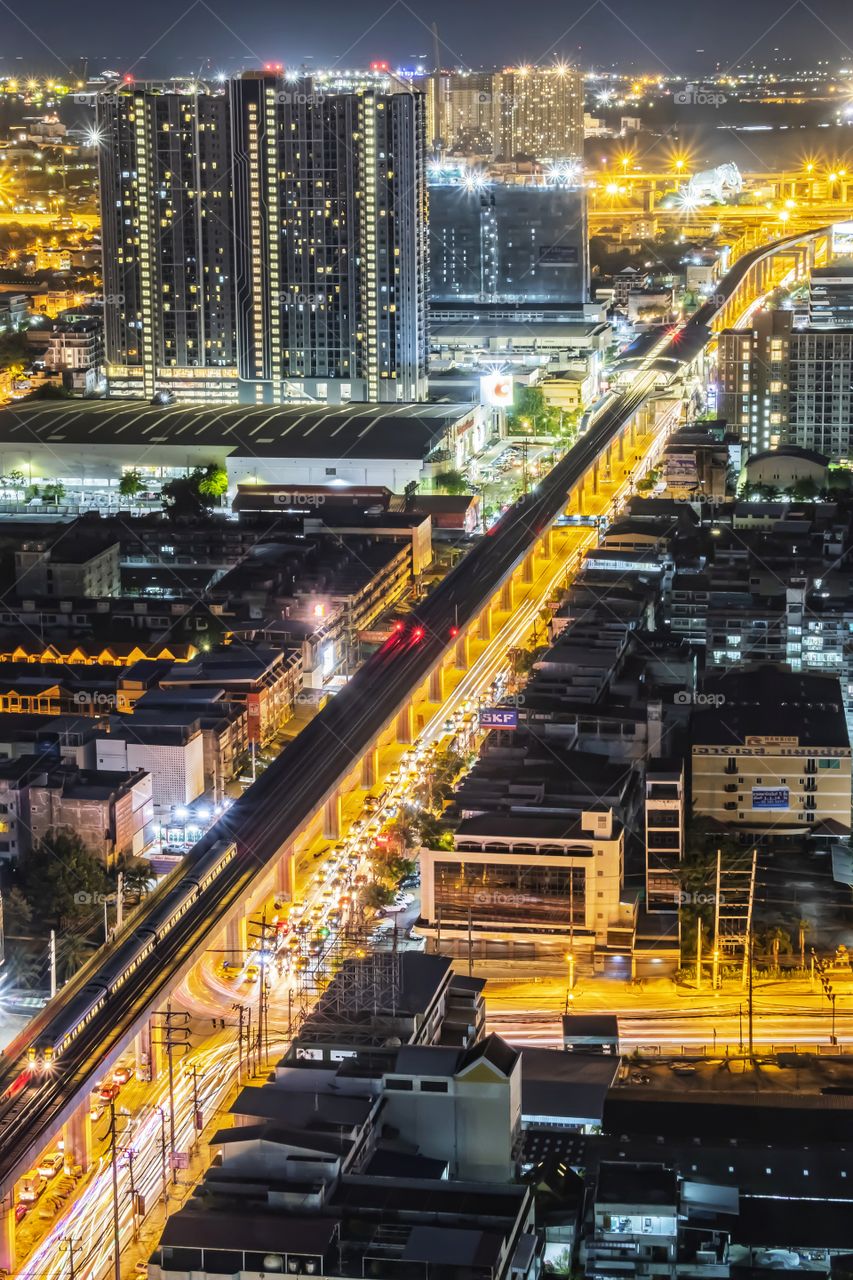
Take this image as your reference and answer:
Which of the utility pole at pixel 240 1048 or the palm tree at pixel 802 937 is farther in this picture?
the palm tree at pixel 802 937

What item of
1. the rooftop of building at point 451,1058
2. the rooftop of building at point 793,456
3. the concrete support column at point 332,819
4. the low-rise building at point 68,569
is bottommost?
the rooftop of building at point 451,1058

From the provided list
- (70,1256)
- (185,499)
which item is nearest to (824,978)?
(70,1256)

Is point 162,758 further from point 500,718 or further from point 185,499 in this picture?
point 185,499

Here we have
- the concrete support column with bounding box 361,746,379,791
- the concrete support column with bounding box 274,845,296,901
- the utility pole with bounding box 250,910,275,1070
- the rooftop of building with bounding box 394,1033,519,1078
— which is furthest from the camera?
the concrete support column with bounding box 361,746,379,791

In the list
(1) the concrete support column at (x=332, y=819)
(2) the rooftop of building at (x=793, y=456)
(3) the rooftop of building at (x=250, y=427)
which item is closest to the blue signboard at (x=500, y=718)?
(1) the concrete support column at (x=332, y=819)

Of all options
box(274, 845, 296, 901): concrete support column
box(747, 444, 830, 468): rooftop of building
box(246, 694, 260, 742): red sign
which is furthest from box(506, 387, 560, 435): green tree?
box(274, 845, 296, 901): concrete support column

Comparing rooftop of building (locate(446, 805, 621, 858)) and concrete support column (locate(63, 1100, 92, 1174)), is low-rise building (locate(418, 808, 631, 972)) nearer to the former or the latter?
rooftop of building (locate(446, 805, 621, 858))

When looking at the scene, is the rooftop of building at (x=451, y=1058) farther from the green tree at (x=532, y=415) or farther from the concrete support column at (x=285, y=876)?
the green tree at (x=532, y=415)
